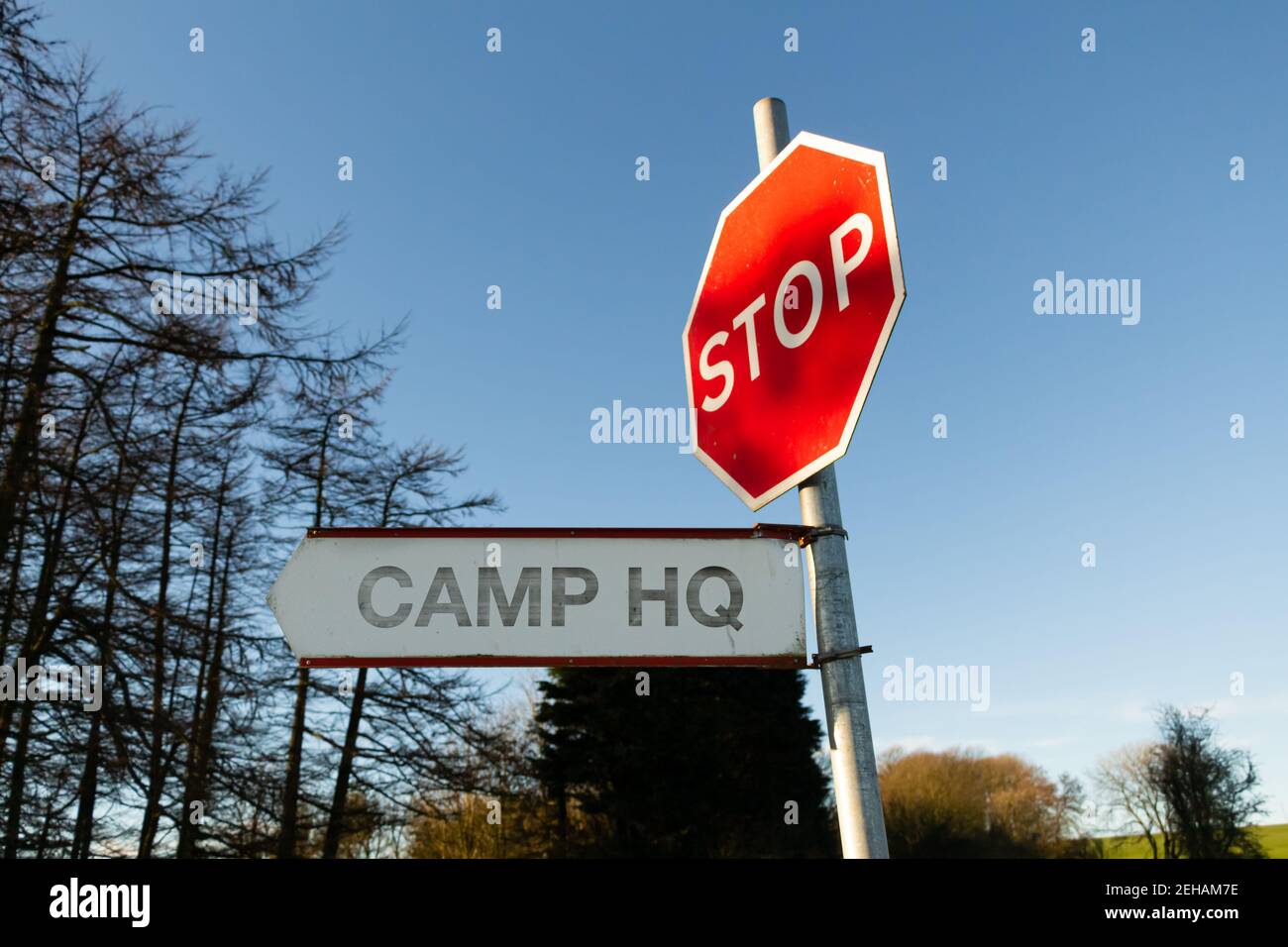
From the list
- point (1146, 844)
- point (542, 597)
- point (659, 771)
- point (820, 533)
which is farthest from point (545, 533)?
point (1146, 844)

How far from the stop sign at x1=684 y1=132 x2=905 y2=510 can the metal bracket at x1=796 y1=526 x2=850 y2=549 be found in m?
0.12

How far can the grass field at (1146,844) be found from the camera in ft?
130

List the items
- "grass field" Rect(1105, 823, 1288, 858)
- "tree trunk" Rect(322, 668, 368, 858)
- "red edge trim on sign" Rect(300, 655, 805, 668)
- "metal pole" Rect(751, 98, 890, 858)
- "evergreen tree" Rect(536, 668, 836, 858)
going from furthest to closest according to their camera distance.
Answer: "grass field" Rect(1105, 823, 1288, 858)
"evergreen tree" Rect(536, 668, 836, 858)
"tree trunk" Rect(322, 668, 368, 858)
"red edge trim on sign" Rect(300, 655, 805, 668)
"metal pole" Rect(751, 98, 890, 858)

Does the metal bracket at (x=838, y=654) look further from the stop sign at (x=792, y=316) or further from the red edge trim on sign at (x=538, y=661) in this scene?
the stop sign at (x=792, y=316)

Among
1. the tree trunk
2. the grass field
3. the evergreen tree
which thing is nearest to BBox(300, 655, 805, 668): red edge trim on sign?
the tree trunk

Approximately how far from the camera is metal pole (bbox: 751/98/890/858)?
206 cm

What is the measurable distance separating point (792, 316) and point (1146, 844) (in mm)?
47102

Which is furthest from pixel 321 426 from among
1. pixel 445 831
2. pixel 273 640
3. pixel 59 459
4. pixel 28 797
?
pixel 445 831

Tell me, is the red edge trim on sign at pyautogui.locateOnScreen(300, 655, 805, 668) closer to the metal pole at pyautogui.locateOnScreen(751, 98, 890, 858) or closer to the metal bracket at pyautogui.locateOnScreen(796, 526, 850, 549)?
Result: the metal pole at pyautogui.locateOnScreen(751, 98, 890, 858)

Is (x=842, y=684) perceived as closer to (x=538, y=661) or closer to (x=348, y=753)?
(x=538, y=661)

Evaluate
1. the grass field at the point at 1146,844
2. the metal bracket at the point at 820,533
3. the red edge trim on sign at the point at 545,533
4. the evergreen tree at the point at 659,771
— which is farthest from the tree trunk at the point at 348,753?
the grass field at the point at 1146,844

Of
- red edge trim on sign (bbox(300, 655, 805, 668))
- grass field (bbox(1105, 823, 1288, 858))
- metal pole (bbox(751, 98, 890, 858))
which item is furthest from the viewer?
grass field (bbox(1105, 823, 1288, 858))
